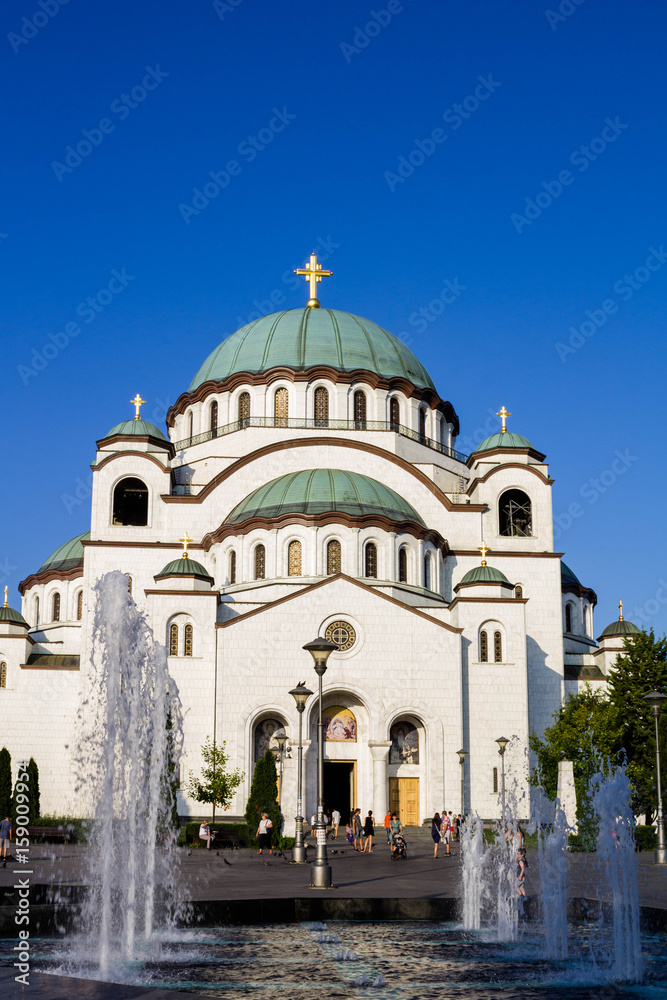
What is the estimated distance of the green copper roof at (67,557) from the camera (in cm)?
5091

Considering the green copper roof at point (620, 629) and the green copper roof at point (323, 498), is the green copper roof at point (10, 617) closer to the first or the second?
the green copper roof at point (323, 498)

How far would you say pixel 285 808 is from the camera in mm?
36844

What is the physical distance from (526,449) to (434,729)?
14.2 metres

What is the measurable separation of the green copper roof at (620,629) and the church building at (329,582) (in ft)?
0.43

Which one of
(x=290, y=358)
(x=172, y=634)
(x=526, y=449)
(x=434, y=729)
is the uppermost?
(x=290, y=358)

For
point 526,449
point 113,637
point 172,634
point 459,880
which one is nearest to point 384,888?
point 459,880


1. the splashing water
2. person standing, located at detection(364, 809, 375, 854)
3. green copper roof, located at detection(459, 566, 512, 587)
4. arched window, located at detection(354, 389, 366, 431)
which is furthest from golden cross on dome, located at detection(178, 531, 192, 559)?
the splashing water

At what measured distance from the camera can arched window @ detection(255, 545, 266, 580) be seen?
1628 inches

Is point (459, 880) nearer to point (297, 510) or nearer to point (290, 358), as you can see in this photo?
point (297, 510)

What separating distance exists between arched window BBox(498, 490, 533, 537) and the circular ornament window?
10314mm

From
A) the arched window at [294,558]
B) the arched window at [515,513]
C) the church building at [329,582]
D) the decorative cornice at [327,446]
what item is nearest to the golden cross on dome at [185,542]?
the church building at [329,582]

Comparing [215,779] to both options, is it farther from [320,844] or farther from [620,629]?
[620,629]

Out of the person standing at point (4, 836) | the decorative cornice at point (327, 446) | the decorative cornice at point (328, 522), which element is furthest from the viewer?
the decorative cornice at point (327, 446)

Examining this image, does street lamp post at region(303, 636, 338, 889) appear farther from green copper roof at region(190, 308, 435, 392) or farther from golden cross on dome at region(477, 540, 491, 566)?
green copper roof at region(190, 308, 435, 392)
